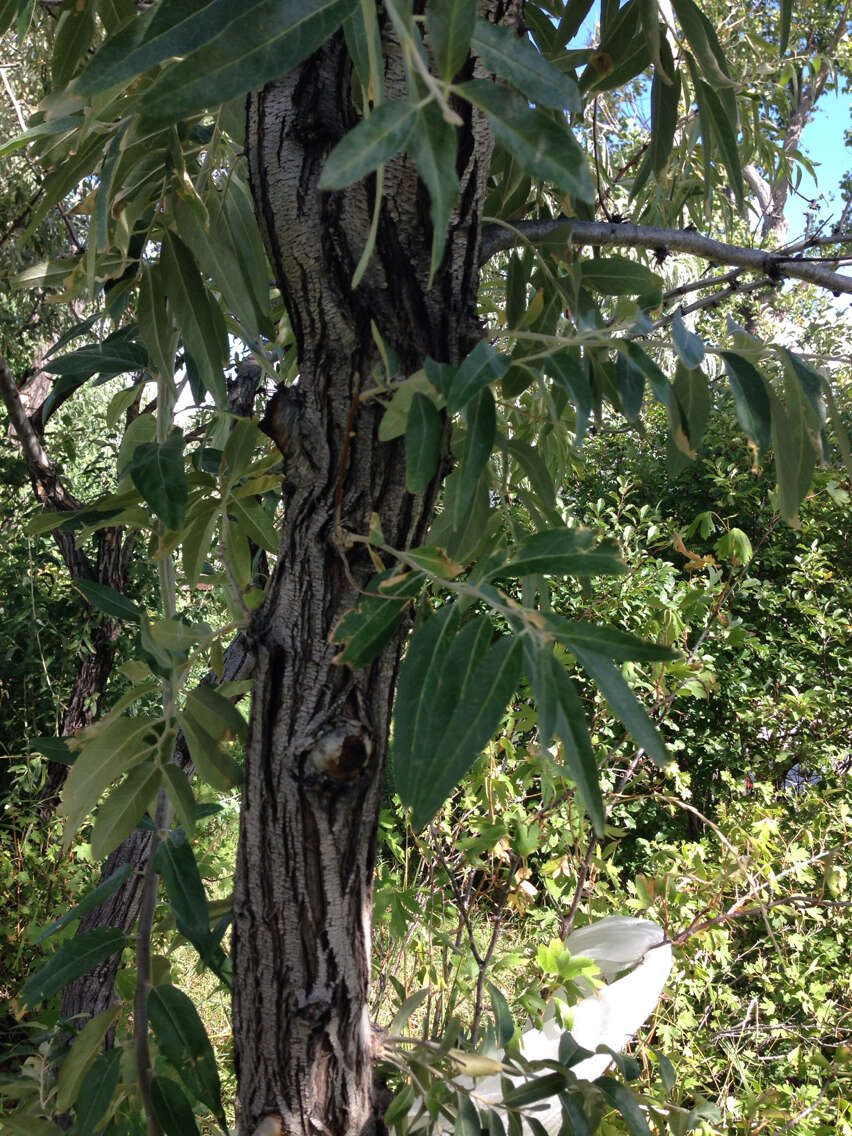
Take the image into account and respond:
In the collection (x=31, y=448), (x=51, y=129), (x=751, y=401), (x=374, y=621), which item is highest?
(x=31, y=448)

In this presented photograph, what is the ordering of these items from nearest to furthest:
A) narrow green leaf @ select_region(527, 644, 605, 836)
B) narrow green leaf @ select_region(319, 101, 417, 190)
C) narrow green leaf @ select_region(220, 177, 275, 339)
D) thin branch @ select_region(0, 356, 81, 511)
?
narrow green leaf @ select_region(319, 101, 417, 190) → narrow green leaf @ select_region(527, 644, 605, 836) → narrow green leaf @ select_region(220, 177, 275, 339) → thin branch @ select_region(0, 356, 81, 511)

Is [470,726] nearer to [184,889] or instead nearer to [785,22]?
[184,889]

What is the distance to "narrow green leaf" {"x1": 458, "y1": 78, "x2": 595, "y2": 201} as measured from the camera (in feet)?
1.08

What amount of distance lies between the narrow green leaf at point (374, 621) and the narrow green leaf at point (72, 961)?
0.37 m

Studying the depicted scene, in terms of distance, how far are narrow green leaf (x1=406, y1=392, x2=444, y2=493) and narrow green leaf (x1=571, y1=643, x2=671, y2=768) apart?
0.47 ft

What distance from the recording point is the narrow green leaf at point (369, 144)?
0.94ft

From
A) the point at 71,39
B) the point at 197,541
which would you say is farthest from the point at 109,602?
the point at 71,39

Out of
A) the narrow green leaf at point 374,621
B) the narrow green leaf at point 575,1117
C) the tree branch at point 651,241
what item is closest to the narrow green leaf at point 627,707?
the narrow green leaf at point 374,621

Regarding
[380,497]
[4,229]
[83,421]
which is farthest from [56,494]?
[83,421]

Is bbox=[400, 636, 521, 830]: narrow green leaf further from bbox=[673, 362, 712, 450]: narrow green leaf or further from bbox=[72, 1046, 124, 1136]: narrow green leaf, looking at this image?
bbox=[72, 1046, 124, 1136]: narrow green leaf

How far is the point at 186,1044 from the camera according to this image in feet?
2.16

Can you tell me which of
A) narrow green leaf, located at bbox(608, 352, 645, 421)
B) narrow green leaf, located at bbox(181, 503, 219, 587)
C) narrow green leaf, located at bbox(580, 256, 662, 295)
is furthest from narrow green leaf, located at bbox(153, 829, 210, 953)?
narrow green leaf, located at bbox(580, 256, 662, 295)

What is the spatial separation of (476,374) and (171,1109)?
577 mm

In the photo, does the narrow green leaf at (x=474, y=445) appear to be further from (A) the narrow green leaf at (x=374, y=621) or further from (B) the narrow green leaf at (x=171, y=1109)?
(B) the narrow green leaf at (x=171, y=1109)
